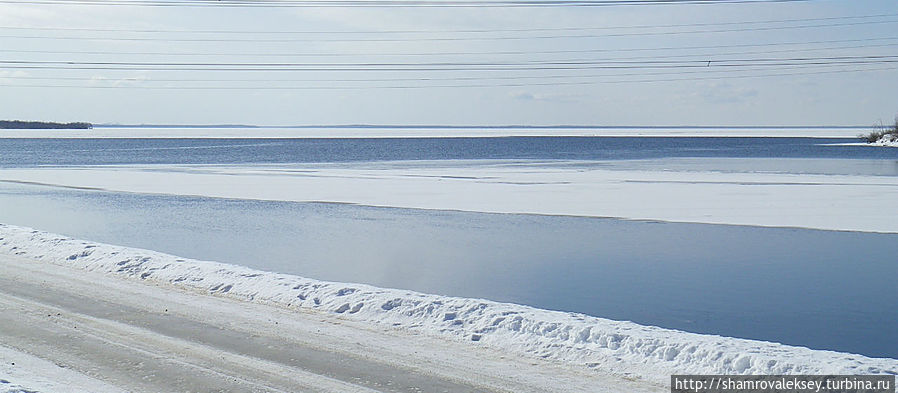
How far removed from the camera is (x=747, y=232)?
56.4 ft

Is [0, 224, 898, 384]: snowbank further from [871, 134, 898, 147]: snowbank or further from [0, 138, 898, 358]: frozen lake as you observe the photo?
[871, 134, 898, 147]: snowbank

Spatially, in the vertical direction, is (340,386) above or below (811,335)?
below

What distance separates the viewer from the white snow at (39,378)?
20.7 feet

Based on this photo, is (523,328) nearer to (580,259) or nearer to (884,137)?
(580,259)

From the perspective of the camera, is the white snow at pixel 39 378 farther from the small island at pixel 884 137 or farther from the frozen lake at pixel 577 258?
the small island at pixel 884 137

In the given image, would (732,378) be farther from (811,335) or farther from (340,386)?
(340,386)

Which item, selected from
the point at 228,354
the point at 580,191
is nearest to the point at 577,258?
the point at 228,354

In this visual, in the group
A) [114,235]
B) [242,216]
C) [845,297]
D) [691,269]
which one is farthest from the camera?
[242,216]

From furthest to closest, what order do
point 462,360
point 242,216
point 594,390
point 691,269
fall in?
point 242,216 < point 691,269 < point 462,360 < point 594,390

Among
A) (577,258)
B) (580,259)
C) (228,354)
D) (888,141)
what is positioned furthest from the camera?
(888,141)

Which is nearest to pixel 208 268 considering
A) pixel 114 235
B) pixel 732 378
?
pixel 114 235

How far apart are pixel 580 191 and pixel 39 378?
865 inches

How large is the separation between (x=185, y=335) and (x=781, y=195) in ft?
68.1

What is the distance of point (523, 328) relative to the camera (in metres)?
8.37
